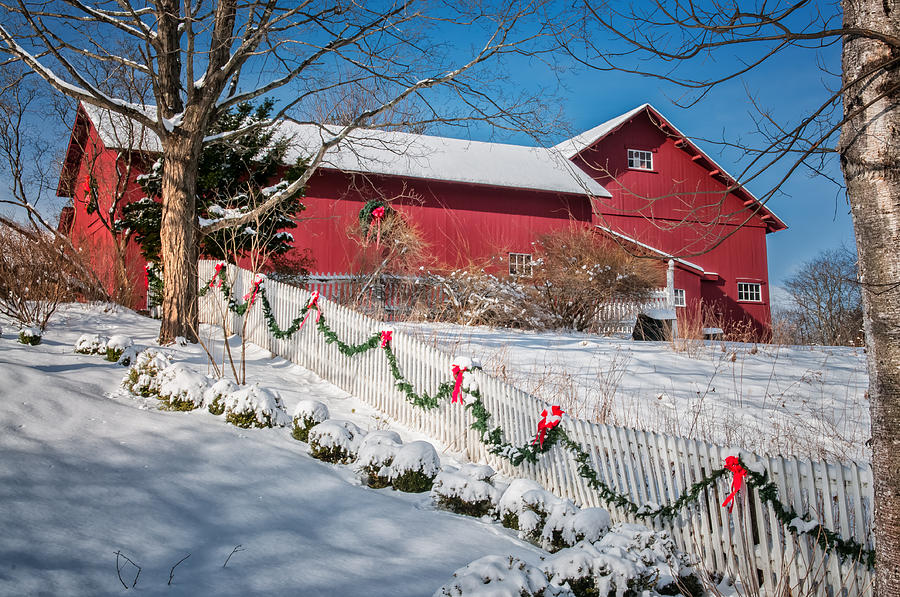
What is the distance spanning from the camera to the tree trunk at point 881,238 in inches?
116

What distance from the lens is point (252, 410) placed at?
5.75m

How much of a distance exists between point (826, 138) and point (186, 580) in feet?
12.8

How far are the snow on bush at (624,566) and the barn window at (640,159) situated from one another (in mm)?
20361

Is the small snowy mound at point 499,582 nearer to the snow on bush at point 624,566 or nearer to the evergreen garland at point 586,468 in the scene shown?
the snow on bush at point 624,566

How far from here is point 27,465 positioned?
3.74 meters

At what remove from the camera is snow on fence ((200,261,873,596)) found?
3.63 metres

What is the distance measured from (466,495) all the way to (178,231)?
6.81 m

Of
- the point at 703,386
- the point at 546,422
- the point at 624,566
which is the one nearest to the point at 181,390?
the point at 546,422

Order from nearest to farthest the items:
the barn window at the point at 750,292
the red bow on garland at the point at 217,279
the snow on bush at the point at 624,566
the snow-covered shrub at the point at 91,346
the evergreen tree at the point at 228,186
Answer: the snow on bush at the point at 624,566 → the snow-covered shrub at the point at 91,346 → the red bow on garland at the point at 217,279 → the evergreen tree at the point at 228,186 → the barn window at the point at 750,292

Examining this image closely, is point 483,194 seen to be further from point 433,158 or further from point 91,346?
point 91,346

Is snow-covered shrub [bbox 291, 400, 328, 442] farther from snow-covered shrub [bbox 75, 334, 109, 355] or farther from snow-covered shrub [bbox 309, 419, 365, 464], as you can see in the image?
snow-covered shrub [bbox 75, 334, 109, 355]

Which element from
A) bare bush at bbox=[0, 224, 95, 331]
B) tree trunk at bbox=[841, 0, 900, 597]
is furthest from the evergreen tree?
Answer: tree trunk at bbox=[841, 0, 900, 597]

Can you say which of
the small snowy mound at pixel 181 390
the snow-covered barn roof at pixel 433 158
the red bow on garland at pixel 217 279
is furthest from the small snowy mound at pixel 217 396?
the snow-covered barn roof at pixel 433 158

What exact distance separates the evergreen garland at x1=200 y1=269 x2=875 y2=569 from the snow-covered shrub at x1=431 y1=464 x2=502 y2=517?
2.49ft
